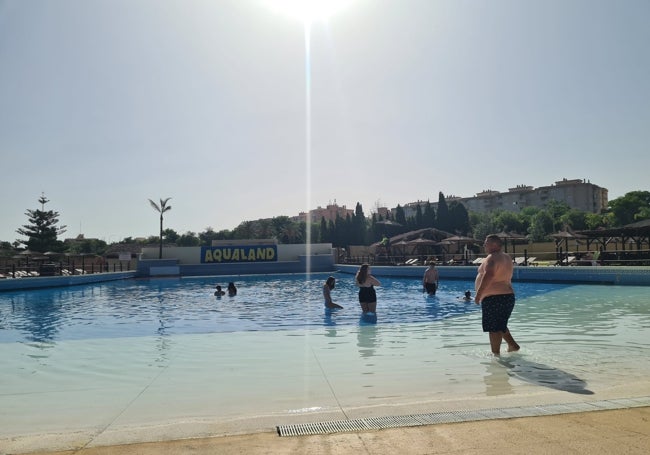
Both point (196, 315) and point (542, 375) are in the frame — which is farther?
point (196, 315)

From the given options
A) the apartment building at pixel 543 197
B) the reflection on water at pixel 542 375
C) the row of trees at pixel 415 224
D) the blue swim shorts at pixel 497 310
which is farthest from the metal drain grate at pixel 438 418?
the apartment building at pixel 543 197

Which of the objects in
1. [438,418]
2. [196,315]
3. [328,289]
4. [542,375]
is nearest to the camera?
[438,418]

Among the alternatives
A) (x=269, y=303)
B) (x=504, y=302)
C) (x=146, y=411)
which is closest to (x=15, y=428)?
(x=146, y=411)

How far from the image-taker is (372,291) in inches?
475

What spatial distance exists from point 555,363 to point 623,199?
285 ft

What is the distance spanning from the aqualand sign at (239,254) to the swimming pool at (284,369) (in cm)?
3133

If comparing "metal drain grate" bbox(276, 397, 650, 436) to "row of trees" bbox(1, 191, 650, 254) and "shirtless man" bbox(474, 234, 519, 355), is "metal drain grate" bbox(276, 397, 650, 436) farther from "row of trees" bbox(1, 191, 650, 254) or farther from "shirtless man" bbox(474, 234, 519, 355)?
"row of trees" bbox(1, 191, 650, 254)

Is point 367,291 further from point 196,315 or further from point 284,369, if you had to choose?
point 284,369

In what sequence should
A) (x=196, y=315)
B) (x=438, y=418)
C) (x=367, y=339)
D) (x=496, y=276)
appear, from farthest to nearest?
(x=196, y=315)
(x=367, y=339)
(x=496, y=276)
(x=438, y=418)

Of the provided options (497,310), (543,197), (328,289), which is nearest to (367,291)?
(328,289)

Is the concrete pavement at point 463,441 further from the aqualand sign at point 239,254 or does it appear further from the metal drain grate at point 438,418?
the aqualand sign at point 239,254

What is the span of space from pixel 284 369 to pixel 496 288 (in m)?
2.90

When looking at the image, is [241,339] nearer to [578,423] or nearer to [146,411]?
[146,411]

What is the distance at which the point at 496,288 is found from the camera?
19.8 ft
